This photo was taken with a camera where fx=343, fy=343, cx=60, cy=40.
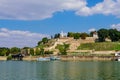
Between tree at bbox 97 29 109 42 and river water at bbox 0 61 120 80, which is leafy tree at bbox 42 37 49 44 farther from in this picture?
river water at bbox 0 61 120 80

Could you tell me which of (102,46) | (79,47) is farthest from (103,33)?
(79,47)

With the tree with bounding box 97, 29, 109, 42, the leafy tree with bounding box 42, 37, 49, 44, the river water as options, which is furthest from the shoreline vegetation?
the river water

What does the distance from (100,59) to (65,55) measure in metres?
15.4

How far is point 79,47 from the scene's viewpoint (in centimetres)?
15288

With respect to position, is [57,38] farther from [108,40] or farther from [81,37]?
[108,40]

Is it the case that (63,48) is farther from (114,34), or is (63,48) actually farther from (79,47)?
(114,34)

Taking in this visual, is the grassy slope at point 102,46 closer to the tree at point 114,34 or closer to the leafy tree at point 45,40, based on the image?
the tree at point 114,34

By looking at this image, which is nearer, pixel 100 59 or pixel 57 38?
pixel 100 59

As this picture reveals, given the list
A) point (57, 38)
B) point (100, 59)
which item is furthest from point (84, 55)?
point (57, 38)

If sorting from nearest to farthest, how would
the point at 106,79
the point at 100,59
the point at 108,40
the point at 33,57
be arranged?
the point at 106,79, the point at 100,59, the point at 33,57, the point at 108,40

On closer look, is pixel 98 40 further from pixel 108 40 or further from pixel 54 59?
pixel 54 59

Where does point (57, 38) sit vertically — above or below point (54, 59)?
above

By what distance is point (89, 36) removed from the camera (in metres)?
166

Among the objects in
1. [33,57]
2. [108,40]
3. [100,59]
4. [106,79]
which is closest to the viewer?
[106,79]
